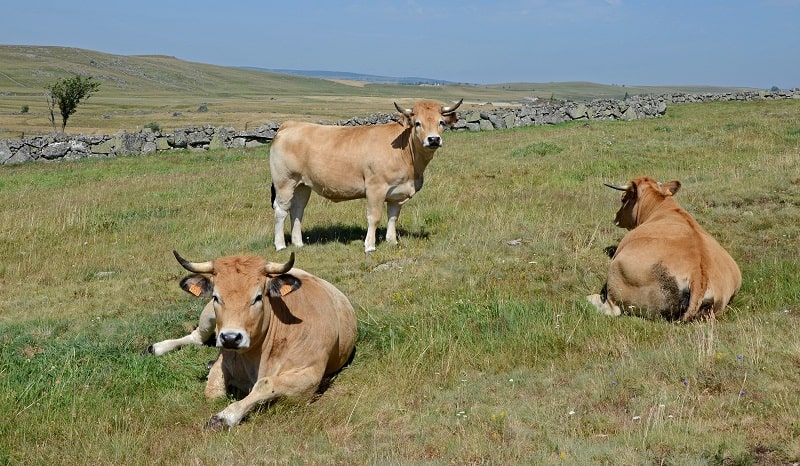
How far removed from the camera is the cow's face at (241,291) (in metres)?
6.21

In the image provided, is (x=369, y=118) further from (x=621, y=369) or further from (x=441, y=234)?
(x=621, y=369)

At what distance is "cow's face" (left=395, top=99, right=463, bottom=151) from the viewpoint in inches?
476

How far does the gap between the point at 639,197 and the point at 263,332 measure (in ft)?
20.7

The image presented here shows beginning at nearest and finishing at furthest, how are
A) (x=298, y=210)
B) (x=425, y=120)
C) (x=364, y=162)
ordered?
1. (x=425, y=120)
2. (x=364, y=162)
3. (x=298, y=210)

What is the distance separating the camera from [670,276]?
319 inches

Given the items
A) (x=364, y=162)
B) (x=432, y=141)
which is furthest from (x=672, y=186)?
(x=364, y=162)

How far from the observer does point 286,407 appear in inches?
258

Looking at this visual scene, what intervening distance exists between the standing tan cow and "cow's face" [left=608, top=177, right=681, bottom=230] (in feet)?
10.0

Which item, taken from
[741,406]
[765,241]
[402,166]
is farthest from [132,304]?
[765,241]

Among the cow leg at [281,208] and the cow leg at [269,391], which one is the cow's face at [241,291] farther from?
the cow leg at [281,208]

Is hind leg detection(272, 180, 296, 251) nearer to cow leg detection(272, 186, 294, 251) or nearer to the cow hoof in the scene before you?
cow leg detection(272, 186, 294, 251)

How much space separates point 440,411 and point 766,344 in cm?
309

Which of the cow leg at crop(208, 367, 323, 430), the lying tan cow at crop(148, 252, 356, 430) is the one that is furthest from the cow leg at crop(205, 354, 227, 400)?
the cow leg at crop(208, 367, 323, 430)

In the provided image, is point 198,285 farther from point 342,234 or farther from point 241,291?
point 342,234
